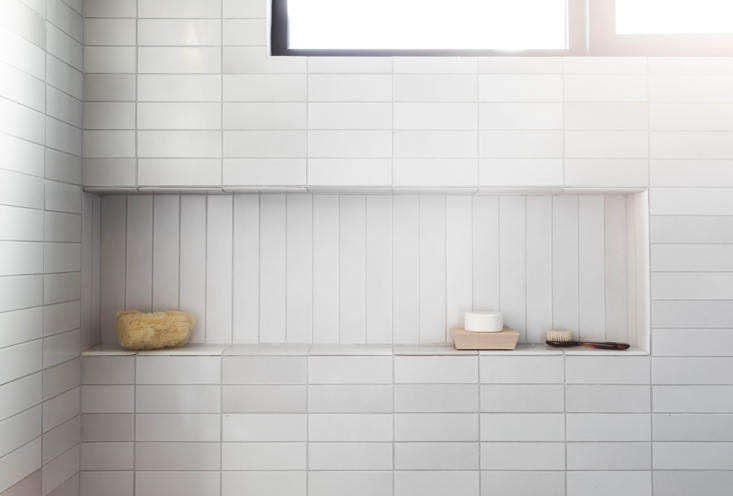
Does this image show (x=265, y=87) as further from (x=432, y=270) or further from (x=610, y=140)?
(x=610, y=140)

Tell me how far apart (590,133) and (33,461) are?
7.43 feet

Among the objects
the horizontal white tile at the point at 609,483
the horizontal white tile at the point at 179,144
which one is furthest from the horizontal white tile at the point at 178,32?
the horizontal white tile at the point at 609,483

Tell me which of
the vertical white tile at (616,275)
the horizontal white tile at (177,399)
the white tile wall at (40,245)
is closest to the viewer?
the white tile wall at (40,245)

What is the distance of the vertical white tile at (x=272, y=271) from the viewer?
2.41 meters

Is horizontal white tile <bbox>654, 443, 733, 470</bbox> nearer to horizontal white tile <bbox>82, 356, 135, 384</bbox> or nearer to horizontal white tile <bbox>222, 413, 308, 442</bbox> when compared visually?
horizontal white tile <bbox>222, 413, 308, 442</bbox>

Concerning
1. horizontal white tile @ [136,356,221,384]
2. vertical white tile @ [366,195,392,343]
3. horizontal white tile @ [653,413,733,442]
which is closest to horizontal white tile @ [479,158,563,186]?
vertical white tile @ [366,195,392,343]

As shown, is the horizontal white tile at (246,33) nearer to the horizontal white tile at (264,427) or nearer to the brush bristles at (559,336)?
the horizontal white tile at (264,427)

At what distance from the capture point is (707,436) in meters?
2.19

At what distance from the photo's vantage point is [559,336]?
2.30 metres

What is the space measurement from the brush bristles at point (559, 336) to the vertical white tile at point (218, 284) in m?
1.32

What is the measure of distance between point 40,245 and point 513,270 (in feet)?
5.83

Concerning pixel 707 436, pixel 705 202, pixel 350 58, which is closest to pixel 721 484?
pixel 707 436

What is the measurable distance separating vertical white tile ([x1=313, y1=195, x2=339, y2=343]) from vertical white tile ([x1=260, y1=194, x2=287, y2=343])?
0.44 ft

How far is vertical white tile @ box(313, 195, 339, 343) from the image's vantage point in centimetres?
242
